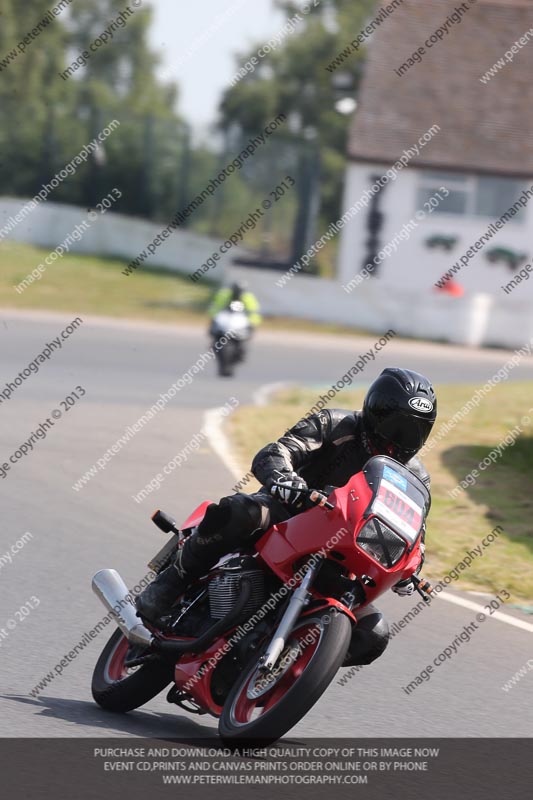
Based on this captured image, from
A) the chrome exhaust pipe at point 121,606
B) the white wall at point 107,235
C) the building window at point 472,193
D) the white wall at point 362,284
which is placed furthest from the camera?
the white wall at point 107,235

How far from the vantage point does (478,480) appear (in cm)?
1254

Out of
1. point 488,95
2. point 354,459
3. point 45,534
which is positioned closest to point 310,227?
point 488,95

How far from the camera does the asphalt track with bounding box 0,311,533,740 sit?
5797mm

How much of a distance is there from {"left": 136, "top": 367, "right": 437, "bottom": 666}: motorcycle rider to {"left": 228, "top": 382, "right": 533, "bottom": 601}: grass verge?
11.0ft

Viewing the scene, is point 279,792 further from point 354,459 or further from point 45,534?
point 45,534

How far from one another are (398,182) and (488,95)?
3.76 m

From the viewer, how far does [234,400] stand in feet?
58.3

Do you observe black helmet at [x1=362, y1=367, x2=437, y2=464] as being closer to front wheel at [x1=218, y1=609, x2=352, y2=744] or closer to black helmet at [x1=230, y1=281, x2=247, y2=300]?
front wheel at [x1=218, y1=609, x2=352, y2=744]

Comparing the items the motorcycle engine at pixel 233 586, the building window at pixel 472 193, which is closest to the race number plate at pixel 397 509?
the motorcycle engine at pixel 233 586

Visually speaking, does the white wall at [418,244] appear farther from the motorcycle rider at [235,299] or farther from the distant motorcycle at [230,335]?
the distant motorcycle at [230,335]

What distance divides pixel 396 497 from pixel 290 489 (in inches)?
16.3

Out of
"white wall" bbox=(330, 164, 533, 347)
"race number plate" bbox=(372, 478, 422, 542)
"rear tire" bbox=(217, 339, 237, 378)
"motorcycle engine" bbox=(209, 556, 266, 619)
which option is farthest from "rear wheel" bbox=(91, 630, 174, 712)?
"white wall" bbox=(330, 164, 533, 347)

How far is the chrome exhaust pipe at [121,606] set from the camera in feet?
18.9

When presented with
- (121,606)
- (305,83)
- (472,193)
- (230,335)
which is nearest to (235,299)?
(230,335)
